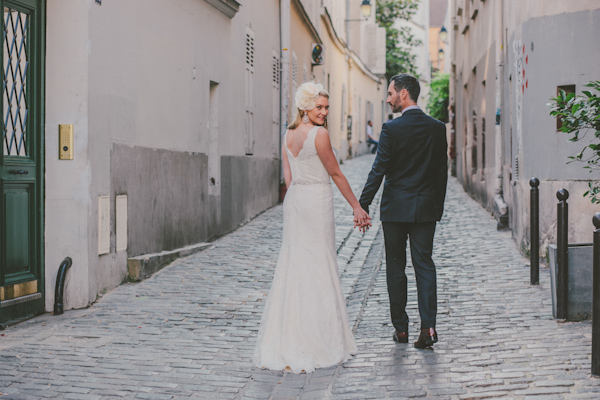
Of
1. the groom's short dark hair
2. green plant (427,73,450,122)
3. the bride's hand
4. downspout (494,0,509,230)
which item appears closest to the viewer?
the bride's hand

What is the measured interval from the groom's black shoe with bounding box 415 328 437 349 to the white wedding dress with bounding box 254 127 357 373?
50 centimetres

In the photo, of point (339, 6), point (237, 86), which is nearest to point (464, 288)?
point (237, 86)

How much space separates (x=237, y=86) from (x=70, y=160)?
595 cm

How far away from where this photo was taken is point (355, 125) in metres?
37.0

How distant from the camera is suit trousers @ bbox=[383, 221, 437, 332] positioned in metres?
5.89

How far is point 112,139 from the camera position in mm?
8164

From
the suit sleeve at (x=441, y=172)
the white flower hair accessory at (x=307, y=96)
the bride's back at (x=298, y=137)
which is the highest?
the white flower hair accessory at (x=307, y=96)

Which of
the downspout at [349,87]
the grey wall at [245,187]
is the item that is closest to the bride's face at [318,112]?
the grey wall at [245,187]

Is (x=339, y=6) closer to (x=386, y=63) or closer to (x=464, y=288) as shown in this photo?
(x=386, y=63)

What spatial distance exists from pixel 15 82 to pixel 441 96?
2166 cm

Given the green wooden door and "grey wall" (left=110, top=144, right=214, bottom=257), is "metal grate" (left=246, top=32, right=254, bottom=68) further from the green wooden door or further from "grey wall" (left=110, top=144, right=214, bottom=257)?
the green wooden door

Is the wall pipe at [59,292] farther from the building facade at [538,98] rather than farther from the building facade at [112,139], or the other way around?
the building facade at [538,98]

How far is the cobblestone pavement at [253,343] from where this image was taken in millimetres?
4945

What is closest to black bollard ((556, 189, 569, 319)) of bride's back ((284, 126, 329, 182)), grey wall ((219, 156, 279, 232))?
bride's back ((284, 126, 329, 182))
